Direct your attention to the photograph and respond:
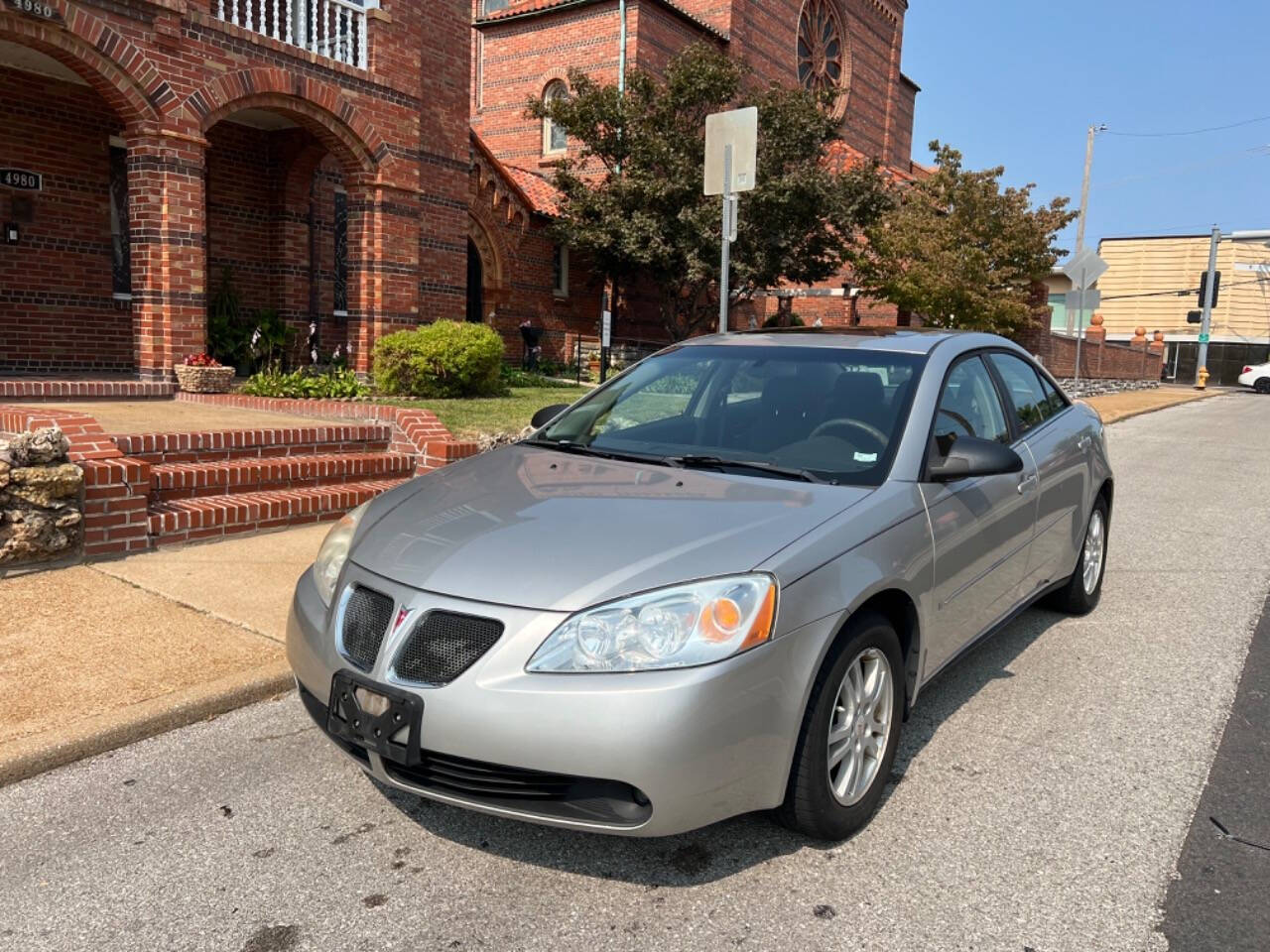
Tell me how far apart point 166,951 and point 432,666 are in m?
0.97

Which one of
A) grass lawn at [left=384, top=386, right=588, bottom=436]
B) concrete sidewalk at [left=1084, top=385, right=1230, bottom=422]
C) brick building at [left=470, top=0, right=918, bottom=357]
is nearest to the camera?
grass lawn at [left=384, top=386, right=588, bottom=436]

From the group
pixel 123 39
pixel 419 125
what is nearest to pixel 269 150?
pixel 419 125

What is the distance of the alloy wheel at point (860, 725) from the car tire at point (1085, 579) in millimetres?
2658

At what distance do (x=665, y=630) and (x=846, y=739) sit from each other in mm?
820

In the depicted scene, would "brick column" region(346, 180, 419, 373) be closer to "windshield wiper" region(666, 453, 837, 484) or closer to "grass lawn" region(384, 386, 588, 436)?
"grass lawn" region(384, 386, 588, 436)

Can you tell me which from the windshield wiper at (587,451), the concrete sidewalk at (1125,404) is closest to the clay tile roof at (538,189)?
the concrete sidewalk at (1125,404)

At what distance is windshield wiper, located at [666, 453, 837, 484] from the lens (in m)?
3.45

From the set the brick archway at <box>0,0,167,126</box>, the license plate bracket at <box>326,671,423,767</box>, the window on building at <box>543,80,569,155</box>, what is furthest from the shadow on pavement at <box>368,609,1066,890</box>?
the window on building at <box>543,80,569,155</box>

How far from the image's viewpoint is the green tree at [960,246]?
20.7m

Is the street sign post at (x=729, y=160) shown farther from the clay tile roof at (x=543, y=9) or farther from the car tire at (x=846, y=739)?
the clay tile roof at (x=543, y=9)

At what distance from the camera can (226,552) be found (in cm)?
618

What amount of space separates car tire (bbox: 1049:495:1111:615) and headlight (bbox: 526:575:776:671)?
11.1 feet

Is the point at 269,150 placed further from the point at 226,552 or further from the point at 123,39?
the point at 226,552

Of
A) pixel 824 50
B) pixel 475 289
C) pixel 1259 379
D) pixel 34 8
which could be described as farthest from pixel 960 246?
pixel 1259 379
